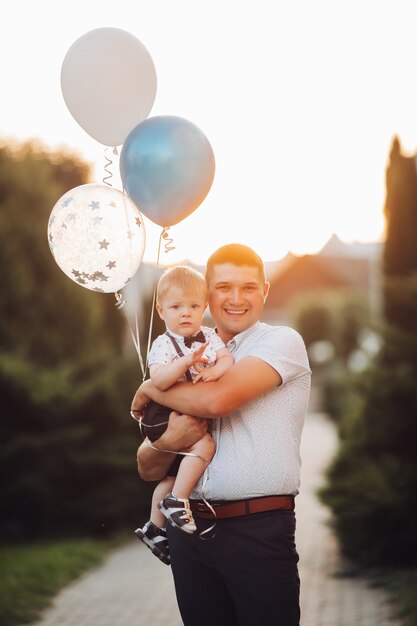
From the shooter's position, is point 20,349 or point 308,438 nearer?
point 20,349

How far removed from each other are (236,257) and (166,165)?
0.54 meters

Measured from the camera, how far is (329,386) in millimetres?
20359

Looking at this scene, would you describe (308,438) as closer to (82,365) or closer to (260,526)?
(82,365)

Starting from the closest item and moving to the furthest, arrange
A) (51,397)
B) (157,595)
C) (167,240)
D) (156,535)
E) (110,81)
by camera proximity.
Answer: (156,535)
(167,240)
(110,81)
(157,595)
(51,397)

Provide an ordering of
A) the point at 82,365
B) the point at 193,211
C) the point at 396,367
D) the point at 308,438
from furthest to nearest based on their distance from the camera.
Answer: the point at 308,438 < the point at 82,365 < the point at 396,367 < the point at 193,211

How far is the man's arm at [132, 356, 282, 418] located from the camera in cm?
270

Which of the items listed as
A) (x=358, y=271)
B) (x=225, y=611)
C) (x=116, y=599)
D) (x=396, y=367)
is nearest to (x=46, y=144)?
(x=396, y=367)

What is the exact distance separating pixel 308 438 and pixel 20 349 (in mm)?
8334

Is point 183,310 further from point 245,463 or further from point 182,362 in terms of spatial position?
point 245,463

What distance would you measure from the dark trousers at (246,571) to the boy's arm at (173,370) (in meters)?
0.44

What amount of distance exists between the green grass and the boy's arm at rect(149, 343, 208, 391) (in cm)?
310

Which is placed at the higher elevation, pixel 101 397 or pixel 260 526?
pixel 101 397

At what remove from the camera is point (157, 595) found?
633 cm

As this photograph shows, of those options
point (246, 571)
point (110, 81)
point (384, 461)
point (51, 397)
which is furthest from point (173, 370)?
point (51, 397)
